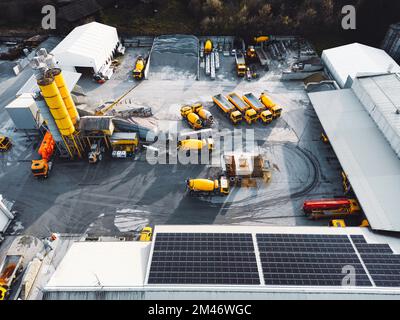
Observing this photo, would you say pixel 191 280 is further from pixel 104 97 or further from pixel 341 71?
pixel 341 71

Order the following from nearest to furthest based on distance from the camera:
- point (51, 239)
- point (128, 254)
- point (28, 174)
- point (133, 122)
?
1. point (128, 254)
2. point (51, 239)
3. point (28, 174)
4. point (133, 122)

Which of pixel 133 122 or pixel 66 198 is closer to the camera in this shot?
pixel 66 198

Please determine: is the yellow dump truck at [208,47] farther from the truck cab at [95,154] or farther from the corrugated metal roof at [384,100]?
the truck cab at [95,154]

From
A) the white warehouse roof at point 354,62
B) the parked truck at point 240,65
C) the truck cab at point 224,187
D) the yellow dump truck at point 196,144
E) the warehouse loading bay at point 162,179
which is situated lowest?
the warehouse loading bay at point 162,179

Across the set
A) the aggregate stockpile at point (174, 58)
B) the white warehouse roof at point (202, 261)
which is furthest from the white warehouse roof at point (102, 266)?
the aggregate stockpile at point (174, 58)

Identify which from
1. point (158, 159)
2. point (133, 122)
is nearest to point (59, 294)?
point (158, 159)

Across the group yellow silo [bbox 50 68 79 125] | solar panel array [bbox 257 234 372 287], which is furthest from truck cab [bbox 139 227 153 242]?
yellow silo [bbox 50 68 79 125]

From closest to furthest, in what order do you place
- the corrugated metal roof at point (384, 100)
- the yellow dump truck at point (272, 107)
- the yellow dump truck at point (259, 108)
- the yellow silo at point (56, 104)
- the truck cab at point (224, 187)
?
1. the yellow silo at point (56, 104)
2. the corrugated metal roof at point (384, 100)
3. the truck cab at point (224, 187)
4. the yellow dump truck at point (259, 108)
5. the yellow dump truck at point (272, 107)
